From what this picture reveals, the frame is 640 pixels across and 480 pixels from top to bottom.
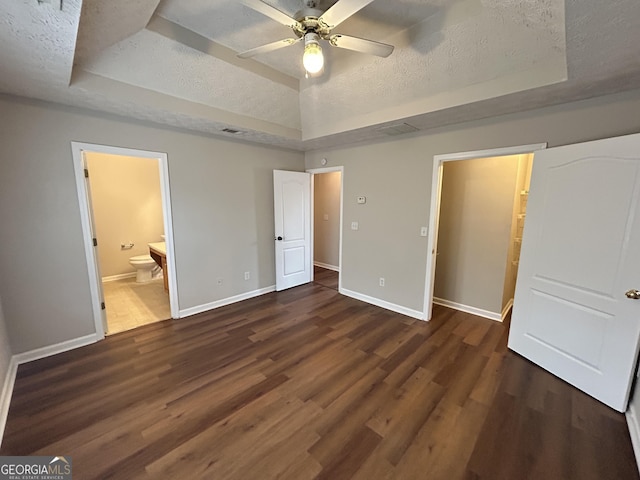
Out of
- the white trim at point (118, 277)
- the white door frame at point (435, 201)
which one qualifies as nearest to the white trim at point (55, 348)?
the white trim at point (118, 277)

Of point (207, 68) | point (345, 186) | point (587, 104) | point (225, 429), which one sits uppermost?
point (207, 68)

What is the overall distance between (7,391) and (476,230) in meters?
4.92

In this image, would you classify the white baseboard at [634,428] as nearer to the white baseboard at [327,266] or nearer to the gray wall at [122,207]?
the white baseboard at [327,266]

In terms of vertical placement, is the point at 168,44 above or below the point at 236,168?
above

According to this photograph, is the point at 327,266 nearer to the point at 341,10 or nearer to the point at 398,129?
the point at 398,129

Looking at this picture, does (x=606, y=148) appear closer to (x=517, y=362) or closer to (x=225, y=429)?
(x=517, y=362)

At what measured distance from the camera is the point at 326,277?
532 centimetres

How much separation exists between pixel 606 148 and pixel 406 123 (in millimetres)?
1653

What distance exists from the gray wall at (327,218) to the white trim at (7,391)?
15.4 ft

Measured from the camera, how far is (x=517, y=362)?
2.50 meters

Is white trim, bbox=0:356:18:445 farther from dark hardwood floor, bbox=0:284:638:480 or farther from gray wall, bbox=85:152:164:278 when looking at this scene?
gray wall, bbox=85:152:164:278

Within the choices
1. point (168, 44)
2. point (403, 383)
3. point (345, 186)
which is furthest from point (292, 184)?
point (403, 383)

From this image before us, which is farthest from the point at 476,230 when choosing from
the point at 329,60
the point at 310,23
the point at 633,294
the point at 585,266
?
the point at 310,23

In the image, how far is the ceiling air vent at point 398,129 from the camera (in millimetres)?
2990
